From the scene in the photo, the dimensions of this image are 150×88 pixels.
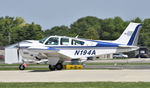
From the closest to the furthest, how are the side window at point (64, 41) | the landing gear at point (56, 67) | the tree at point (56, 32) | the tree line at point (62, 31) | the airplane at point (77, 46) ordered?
1. the airplane at point (77, 46)
2. the landing gear at point (56, 67)
3. the side window at point (64, 41)
4. the tree line at point (62, 31)
5. the tree at point (56, 32)

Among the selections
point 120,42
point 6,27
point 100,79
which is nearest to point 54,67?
point 120,42

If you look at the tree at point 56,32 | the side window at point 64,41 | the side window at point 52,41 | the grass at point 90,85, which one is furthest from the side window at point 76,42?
the tree at point 56,32

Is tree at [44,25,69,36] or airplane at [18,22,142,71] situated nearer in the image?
airplane at [18,22,142,71]

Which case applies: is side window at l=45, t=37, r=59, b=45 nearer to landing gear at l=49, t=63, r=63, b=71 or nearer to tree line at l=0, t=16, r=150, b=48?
landing gear at l=49, t=63, r=63, b=71

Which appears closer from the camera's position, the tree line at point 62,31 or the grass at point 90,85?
the grass at point 90,85

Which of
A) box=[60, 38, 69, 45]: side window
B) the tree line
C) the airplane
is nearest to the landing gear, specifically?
the airplane

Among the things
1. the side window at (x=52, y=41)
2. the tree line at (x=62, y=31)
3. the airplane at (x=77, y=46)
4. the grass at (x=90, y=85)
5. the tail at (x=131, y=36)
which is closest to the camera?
the grass at (x=90, y=85)

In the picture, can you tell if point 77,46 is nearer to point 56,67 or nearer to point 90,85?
point 56,67

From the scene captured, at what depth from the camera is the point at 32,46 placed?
846 inches

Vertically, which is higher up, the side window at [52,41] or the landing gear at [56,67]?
the side window at [52,41]

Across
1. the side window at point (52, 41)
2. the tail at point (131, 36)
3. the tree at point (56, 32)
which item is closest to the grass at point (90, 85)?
the side window at point (52, 41)

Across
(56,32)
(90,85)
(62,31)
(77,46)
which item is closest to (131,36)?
(77,46)

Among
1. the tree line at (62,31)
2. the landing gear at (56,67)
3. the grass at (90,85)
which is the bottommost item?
the grass at (90,85)

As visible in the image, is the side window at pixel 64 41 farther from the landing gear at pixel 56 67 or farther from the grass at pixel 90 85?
the grass at pixel 90 85
